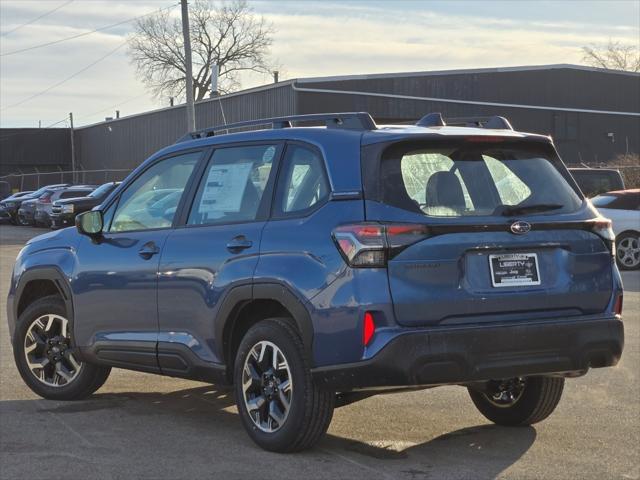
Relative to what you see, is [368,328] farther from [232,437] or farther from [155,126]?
[155,126]

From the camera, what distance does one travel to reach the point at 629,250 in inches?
795

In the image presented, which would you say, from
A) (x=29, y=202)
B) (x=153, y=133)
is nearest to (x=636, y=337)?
(x=29, y=202)

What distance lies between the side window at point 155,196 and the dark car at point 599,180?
1895cm

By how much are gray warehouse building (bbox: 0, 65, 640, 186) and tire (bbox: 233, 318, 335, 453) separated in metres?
39.1

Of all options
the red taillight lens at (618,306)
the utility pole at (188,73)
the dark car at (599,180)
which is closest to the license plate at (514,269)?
the red taillight lens at (618,306)

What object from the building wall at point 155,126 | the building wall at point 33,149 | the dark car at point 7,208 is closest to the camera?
the dark car at point 7,208

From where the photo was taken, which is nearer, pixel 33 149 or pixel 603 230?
pixel 603 230

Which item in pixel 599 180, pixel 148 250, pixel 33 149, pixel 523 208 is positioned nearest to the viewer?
pixel 523 208

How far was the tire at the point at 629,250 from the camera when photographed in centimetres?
2011

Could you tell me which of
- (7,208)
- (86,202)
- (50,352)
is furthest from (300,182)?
(7,208)

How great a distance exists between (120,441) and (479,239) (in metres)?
2.45

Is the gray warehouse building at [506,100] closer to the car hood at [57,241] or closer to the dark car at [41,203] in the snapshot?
the dark car at [41,203]

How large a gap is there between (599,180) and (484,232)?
20.3 metres

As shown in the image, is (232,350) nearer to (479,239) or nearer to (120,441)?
(120,441)
